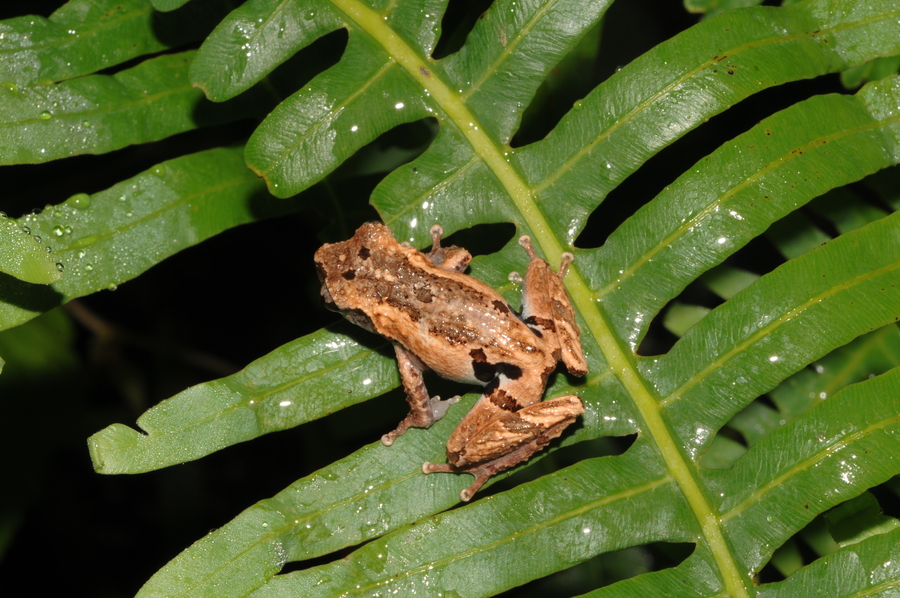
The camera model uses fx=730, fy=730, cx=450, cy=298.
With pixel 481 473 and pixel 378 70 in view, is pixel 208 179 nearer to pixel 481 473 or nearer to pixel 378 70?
pixel 378 70

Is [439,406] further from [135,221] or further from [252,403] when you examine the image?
[135,221]

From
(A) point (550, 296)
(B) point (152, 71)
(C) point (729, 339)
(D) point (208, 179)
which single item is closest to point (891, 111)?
(C) point (729, 339)

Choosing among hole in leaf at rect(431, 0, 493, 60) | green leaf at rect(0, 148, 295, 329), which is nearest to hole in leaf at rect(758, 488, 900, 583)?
hole in leaf at rect(431, 0, 493, 60)

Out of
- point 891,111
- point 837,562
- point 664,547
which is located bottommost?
point 837,562

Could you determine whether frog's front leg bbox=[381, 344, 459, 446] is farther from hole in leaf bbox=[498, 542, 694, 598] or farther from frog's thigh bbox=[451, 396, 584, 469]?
hole in leaf bbox=[498, 542, 694, 598]

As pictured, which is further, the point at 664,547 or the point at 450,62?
the point at 664,547
